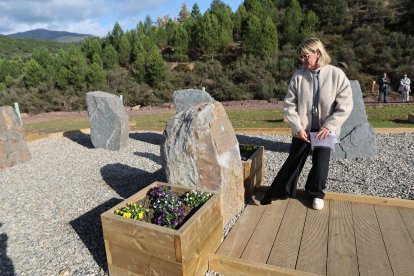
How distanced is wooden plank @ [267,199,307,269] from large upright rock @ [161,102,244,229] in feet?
2.01

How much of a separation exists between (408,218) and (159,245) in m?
2.57

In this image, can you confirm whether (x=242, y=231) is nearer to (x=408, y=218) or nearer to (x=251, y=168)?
(x=251, y=168)

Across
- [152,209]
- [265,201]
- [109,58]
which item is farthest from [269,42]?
[152,209]

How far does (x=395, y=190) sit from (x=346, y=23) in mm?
26890

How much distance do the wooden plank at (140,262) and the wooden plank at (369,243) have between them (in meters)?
1.53

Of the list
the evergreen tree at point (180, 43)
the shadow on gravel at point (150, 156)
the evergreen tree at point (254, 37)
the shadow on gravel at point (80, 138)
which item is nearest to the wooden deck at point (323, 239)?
the shadow on gravel at point (150, 156)

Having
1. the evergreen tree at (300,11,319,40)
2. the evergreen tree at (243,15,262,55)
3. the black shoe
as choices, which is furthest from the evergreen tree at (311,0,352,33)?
the black shoe

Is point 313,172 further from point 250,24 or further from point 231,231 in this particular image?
point 250,24

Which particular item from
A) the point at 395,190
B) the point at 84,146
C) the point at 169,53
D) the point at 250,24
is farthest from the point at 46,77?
the point at 395,190

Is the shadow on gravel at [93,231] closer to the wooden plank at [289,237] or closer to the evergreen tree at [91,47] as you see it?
the wooden plank at [289,237]

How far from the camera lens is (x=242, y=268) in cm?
254

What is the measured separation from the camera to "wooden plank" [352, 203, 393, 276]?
247 centimetres

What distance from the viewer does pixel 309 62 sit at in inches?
122

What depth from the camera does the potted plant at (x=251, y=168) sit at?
3.94m
